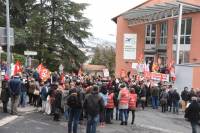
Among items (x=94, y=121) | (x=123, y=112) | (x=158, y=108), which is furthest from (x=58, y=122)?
(x=158, y=108)

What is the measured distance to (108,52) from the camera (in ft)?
299

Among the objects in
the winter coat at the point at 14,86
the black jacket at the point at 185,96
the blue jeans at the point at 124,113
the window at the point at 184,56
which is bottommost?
the blue jeans at the point at 124,113

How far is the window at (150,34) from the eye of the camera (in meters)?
54.6

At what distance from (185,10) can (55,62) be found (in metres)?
15.9

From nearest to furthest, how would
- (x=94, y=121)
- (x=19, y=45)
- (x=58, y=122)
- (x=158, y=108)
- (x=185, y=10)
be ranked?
(x=94, y=121) → (x=58, y=122) → (x=158, y=108) → (x=185, y=10) → (x=19, y=45)

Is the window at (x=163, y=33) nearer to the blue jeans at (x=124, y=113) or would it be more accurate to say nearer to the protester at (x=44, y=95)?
the protester at (x=44, y=95)

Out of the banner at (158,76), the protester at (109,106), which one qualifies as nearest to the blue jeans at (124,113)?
the protester at (109,106)

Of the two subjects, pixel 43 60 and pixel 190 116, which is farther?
pixel 43 60

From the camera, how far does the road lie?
17.2m

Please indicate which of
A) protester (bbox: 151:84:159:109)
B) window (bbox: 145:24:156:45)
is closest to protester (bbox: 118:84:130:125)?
protester (bbox: 151:84:159:109)

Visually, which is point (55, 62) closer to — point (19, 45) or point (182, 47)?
point (19, 45)

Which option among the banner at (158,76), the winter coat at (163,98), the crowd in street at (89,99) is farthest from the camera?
the banner at (158,76)

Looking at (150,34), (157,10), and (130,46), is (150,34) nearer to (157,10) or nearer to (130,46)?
(157,10)

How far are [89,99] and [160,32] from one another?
130 feet
